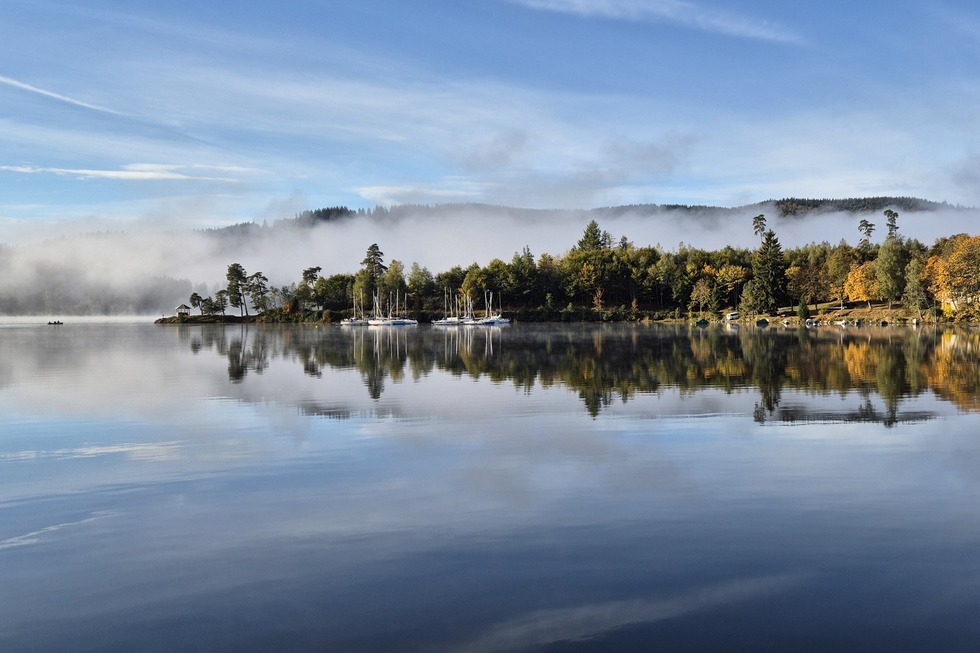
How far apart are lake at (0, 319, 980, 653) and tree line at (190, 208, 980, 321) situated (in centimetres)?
10356

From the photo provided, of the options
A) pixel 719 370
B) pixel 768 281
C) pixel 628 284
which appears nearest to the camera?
pixel 719 370

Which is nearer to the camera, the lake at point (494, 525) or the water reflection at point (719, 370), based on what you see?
the lake at point (494, 525)

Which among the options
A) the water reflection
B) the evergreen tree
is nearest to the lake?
the water reflection

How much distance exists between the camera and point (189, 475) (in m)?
14.6

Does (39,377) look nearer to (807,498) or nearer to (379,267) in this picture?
(807,498)

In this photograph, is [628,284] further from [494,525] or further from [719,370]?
[494,525]

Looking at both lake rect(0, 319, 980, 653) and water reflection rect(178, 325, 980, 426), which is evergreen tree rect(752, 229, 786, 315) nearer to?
water reflection rect(178, 325, 980, 426)

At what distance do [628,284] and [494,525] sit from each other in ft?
499

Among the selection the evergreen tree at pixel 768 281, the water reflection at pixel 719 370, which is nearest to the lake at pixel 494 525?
the water reflection at pixel 719 370

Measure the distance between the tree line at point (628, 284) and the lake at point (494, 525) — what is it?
340ft

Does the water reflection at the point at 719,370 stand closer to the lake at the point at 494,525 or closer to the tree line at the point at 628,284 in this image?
the lake at the point at 494,525

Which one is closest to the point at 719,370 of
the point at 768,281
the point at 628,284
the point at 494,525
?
the point at 494,525

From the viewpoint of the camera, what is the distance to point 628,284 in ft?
525

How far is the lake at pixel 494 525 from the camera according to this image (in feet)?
25.3
